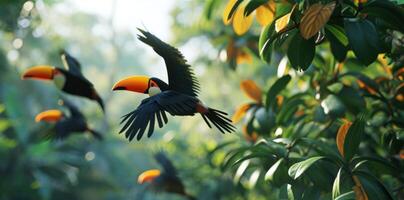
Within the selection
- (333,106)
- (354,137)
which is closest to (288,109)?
(333,106)

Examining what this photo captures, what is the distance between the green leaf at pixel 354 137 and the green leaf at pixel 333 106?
0.35 meters

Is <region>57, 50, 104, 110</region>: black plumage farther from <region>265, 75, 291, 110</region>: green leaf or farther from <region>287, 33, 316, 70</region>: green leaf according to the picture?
<region>287, 33, 316, 70</region>: green leaf

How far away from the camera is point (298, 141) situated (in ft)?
5.61

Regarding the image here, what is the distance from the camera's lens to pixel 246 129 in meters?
2.30

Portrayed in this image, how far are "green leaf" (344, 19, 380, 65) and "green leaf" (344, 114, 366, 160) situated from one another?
17cm

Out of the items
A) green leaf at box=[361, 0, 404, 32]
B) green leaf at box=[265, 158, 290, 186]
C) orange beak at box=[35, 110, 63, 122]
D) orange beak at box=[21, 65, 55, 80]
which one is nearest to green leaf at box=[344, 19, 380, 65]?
green leaf at box=[361, 0, 404, 32]

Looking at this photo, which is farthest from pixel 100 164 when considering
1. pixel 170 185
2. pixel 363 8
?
pixel 363 8

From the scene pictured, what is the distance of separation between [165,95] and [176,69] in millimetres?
158

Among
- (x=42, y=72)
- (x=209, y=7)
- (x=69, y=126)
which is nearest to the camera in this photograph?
(x=42, y=72)

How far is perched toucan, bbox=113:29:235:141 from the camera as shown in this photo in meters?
1.39

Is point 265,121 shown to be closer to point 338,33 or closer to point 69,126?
point 338,33

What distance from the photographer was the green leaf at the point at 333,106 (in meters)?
1.82

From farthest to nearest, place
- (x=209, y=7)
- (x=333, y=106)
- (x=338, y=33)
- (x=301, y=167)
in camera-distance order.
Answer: (x=209, y=7), (x=333, y=106), (x=338, y=33), (x=301, y=167)

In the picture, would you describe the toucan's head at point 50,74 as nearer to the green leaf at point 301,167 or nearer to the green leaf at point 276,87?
the green leaf at point 276,87
